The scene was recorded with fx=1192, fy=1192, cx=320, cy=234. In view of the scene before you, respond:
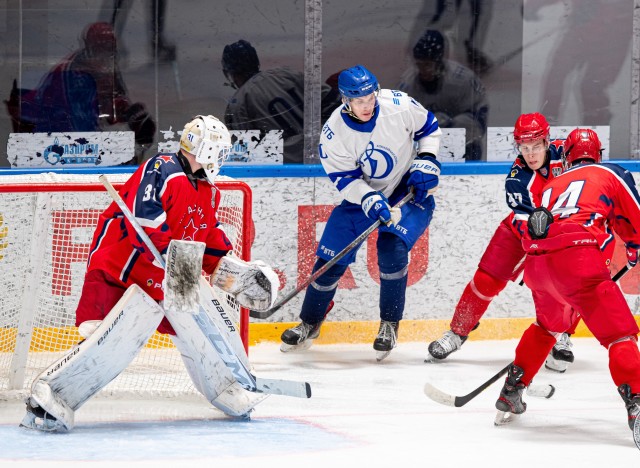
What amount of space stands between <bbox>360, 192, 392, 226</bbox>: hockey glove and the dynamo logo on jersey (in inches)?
6.9

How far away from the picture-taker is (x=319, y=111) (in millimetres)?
5484

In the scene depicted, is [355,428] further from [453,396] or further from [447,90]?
[447,90]

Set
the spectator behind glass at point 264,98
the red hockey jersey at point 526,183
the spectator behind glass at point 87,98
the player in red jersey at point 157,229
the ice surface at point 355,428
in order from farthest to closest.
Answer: the spectator behind glass at point 264,98, the spectator behind glass at point 87,98, the red hockey jersey at point 526,183, the player in red jersey at point 157,229, the ice surface at point 355,428

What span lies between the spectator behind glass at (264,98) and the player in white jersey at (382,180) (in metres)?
0.56

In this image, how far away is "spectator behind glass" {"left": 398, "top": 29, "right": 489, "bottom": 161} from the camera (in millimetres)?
5543

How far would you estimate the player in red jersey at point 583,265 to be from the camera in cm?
347

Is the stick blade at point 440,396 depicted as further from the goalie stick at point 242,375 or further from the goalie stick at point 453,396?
the goalie stick at point 242,375

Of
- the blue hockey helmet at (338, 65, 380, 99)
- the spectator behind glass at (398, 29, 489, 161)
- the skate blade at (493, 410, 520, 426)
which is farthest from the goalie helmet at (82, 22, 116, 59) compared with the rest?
the skate blade at (493, 410, 520, 426)

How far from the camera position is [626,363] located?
342 cm

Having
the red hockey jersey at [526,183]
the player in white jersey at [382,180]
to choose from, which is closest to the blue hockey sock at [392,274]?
the player in white jersey at [382,180]

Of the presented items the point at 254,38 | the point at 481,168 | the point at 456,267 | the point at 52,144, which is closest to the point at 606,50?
the point at 481,168

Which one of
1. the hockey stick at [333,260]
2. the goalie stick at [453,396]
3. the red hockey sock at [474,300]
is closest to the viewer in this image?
the goalie stick at [453,396]

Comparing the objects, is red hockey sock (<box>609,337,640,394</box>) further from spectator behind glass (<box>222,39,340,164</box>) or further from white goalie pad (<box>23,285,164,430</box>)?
spectator behind glass (<box>222,39,340,164</box>)

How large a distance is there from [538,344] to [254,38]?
2318mm
